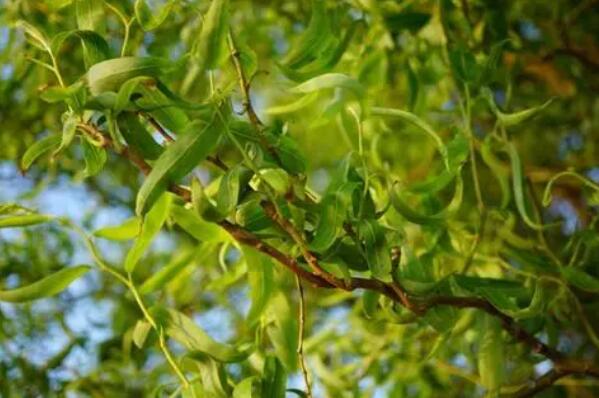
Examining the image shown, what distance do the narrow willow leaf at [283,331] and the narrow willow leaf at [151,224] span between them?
0.08m

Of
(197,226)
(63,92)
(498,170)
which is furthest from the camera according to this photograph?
(498,170)

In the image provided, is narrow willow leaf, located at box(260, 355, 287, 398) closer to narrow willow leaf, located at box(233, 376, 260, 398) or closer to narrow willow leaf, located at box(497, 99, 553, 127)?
narrow willow leaf, located at box(233, 376, 260, 398)

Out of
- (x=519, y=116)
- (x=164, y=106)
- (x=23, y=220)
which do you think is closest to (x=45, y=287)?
(x=23, y=220)

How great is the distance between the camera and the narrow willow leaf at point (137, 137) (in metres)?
0.41

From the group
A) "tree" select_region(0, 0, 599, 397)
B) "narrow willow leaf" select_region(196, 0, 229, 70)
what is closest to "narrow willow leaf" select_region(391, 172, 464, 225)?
"tree" select_region(0, 0, 599, 397)

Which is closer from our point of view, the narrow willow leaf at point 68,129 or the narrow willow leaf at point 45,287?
the narrow willow leaf at point 68,129

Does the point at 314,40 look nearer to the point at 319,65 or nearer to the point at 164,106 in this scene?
the point at 319,65

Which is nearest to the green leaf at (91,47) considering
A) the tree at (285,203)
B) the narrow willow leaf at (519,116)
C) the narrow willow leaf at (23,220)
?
the tree at (285,203)

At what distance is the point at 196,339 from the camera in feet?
1.62

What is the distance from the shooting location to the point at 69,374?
0.77 m

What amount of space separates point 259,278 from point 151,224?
56 mm

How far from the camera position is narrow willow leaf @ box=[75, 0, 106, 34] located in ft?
1.47

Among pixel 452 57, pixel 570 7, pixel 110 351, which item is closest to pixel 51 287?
pixel 452 57

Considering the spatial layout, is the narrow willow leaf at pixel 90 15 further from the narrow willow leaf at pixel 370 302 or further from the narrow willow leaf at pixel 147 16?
the narrow willow leaf at pixel 370 302
